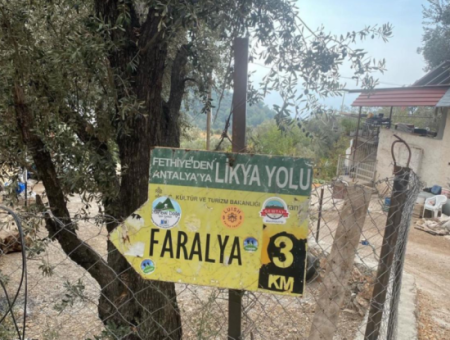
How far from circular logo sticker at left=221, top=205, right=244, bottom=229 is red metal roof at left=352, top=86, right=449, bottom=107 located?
11694 millimetres

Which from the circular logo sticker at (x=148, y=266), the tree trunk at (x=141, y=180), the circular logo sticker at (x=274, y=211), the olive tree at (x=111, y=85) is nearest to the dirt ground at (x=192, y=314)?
the tree trunk at (x=141, y=180)

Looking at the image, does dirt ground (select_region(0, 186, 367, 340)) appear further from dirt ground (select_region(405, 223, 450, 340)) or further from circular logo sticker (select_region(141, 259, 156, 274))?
circular logo sticker (select_region(141, 259, 156, 274))

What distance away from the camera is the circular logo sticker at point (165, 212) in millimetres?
1629

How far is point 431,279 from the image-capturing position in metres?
7.14

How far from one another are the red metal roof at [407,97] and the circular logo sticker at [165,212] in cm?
1179

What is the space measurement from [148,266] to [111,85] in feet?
6.25

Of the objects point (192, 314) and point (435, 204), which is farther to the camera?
point (435, 204)

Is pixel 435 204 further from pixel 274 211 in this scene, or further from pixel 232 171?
pixel 232 171

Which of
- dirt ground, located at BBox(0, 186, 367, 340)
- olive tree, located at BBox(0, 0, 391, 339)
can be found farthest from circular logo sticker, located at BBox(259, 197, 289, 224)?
dirt ground, located at BBox(0, 186, 367, 340)

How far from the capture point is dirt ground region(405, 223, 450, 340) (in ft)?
14.1

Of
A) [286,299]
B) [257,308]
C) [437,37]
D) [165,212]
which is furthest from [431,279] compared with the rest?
[437,37]

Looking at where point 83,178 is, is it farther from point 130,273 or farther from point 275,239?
point 275,239

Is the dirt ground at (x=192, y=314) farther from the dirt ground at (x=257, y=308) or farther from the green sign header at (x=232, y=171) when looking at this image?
the green sign header at (x=232, y=171)

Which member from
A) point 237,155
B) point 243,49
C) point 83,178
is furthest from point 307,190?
point 83,178
